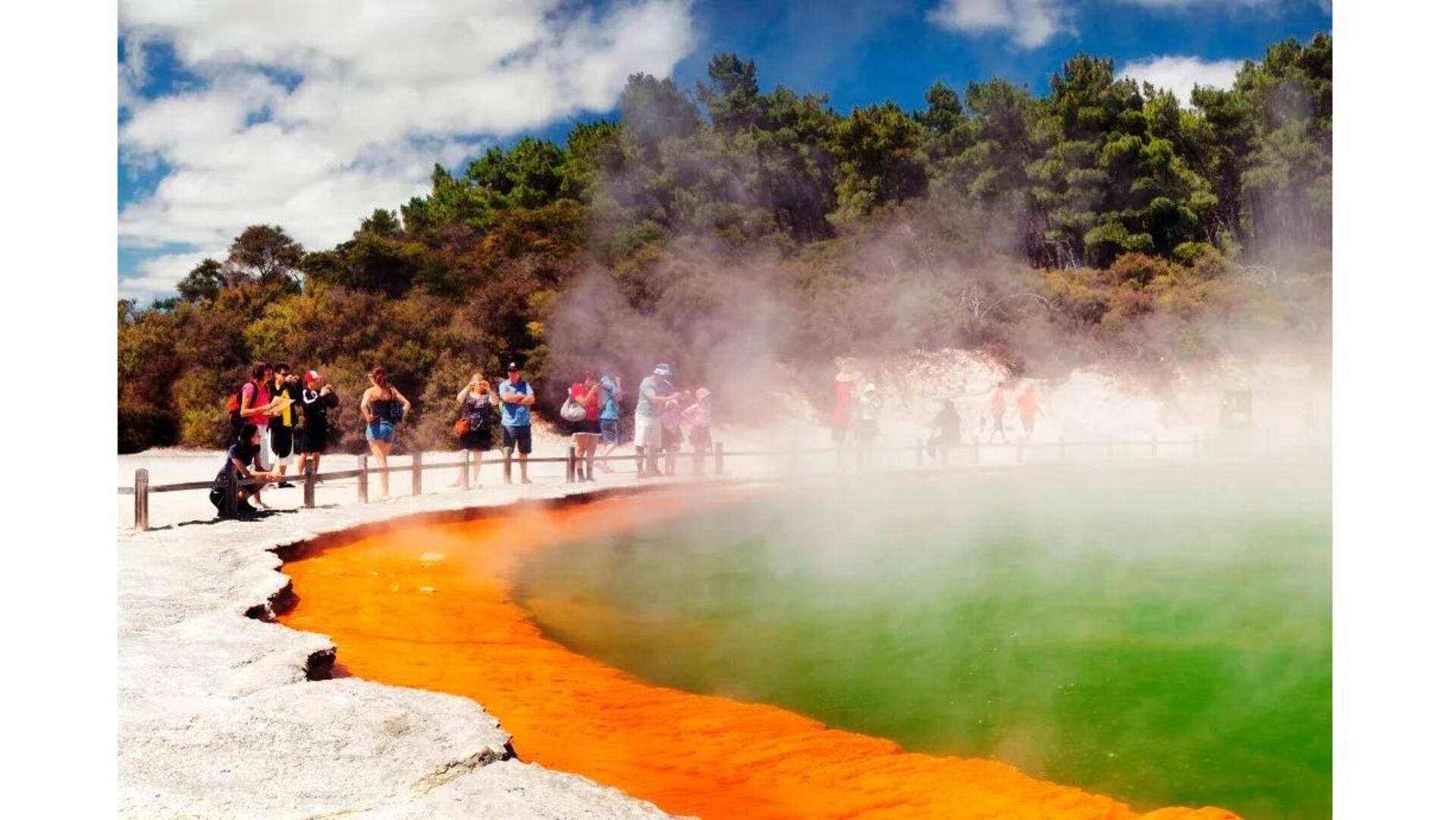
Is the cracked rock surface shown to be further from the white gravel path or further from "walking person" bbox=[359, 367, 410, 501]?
"walking person" bbox=[359, 367, 410, 501]

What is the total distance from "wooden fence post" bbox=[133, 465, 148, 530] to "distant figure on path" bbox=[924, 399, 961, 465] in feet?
25.4

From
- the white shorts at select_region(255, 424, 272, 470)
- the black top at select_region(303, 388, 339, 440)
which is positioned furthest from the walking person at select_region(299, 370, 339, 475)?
the white shorts at select_region(255, 424, 272, 470)

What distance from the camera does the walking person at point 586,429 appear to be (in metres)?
8.44

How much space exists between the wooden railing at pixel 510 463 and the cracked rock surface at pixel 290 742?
2.09m

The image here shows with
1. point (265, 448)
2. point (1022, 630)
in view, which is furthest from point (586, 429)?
point (1022, 630)

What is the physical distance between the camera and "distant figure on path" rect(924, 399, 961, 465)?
Answer: 449 inches

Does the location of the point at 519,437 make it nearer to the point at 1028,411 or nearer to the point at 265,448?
the point at 265,448

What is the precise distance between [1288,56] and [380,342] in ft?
28.5

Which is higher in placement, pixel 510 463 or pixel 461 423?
pixel 461 423

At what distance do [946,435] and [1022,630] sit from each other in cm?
740

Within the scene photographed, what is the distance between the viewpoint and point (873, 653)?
3947mm

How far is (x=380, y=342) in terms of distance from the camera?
10.7 meters

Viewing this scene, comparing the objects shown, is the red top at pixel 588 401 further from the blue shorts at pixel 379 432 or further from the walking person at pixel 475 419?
the blue shorts at pixel 379 432
